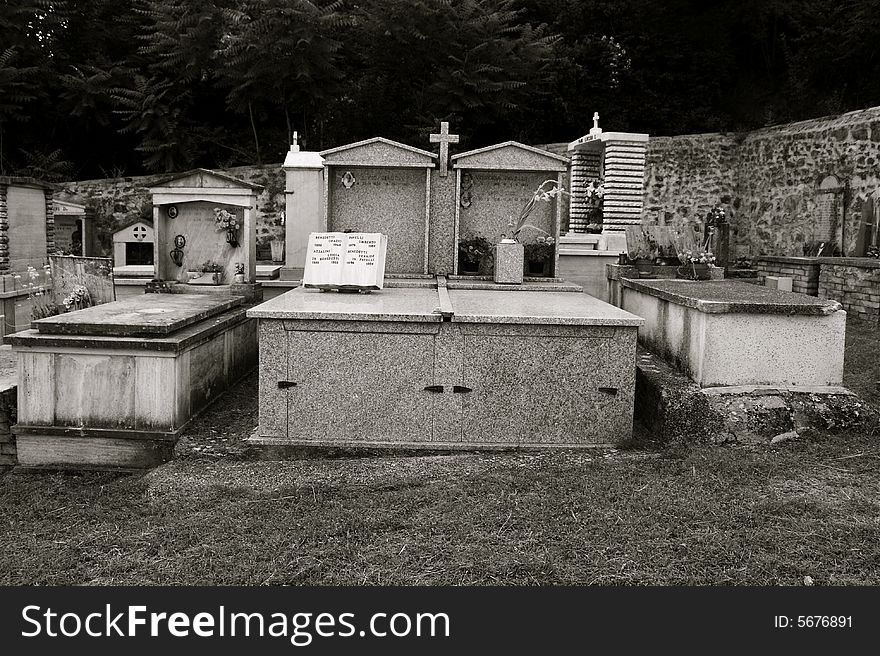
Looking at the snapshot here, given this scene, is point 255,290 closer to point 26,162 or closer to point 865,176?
point 865,176

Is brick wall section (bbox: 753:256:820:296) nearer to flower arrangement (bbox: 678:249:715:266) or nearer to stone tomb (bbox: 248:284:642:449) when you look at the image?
flower arrangement (bbox: 678:249:715:266)

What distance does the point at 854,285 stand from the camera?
1163 centimetres

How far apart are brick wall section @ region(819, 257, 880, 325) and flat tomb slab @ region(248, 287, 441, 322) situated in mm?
7373

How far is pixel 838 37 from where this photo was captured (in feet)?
67.3

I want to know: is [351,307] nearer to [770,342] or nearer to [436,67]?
[770,342]

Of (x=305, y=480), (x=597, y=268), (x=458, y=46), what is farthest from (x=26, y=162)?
(x=305, y=480)

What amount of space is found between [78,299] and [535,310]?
445 cm

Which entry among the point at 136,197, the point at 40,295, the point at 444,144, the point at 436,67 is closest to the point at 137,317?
the point at 444,144

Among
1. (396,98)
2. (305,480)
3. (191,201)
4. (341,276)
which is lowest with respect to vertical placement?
(305,480)

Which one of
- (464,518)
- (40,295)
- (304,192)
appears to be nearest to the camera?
(464,518)

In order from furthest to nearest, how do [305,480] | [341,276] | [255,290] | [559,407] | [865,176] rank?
[865,176], [255,290], [341,276], [559,407], [305,480]

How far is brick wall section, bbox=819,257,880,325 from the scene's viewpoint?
11172mm

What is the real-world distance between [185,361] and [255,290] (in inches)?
114

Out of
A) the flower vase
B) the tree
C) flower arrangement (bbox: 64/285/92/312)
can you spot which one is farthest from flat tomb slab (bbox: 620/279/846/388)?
the tree
